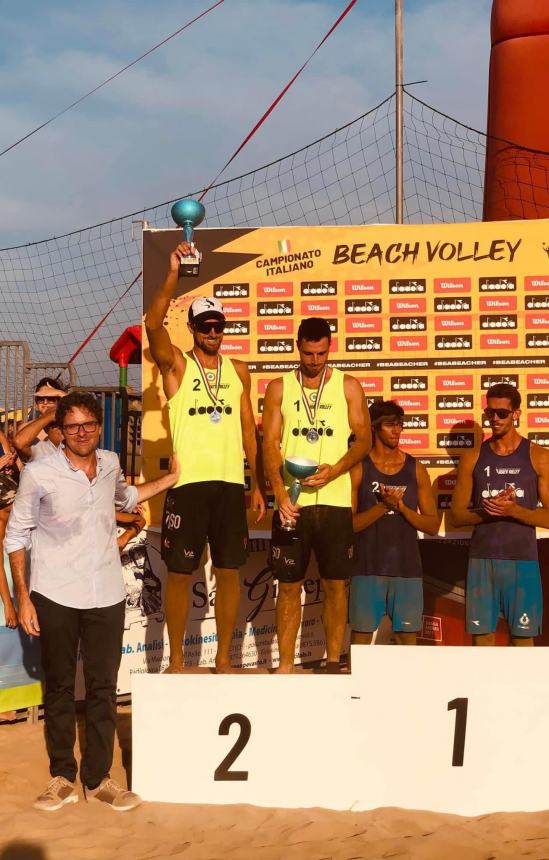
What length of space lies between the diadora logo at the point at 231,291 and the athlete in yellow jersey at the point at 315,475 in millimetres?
1389

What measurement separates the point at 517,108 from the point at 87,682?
618 centimetres

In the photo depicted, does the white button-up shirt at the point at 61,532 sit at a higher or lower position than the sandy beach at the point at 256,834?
higher

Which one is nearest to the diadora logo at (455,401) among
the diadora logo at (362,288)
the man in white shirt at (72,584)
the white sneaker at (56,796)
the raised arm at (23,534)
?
the diadora logo at (362,288)

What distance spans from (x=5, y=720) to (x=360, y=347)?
335 cm

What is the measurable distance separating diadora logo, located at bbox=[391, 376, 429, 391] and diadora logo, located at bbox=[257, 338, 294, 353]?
2.52 feet

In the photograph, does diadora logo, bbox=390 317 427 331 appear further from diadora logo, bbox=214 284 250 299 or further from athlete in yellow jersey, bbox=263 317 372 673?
athlete in yellow jersey, bbox=263 317 372 673

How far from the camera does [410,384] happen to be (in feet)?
22.2

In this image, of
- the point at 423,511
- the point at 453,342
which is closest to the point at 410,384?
the point at 453,342

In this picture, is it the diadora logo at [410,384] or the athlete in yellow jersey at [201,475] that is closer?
the athlete in yellow jersey at [201,475]

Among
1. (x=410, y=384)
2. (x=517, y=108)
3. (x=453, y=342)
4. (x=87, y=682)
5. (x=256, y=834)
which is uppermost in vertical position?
(x=517, y=108)

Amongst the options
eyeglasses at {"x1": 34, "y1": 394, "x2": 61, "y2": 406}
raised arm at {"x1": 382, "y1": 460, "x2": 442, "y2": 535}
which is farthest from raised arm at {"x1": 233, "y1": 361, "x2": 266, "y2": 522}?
eyeglasses at {"x1": 34, "y1": 394, "x2": 61, "y2": 406}

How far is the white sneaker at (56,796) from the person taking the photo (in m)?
4.50

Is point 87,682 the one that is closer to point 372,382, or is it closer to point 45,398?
point 45,398

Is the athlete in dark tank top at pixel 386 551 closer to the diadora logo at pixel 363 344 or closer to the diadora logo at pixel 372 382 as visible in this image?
the diadora logo at pixel 372 382
